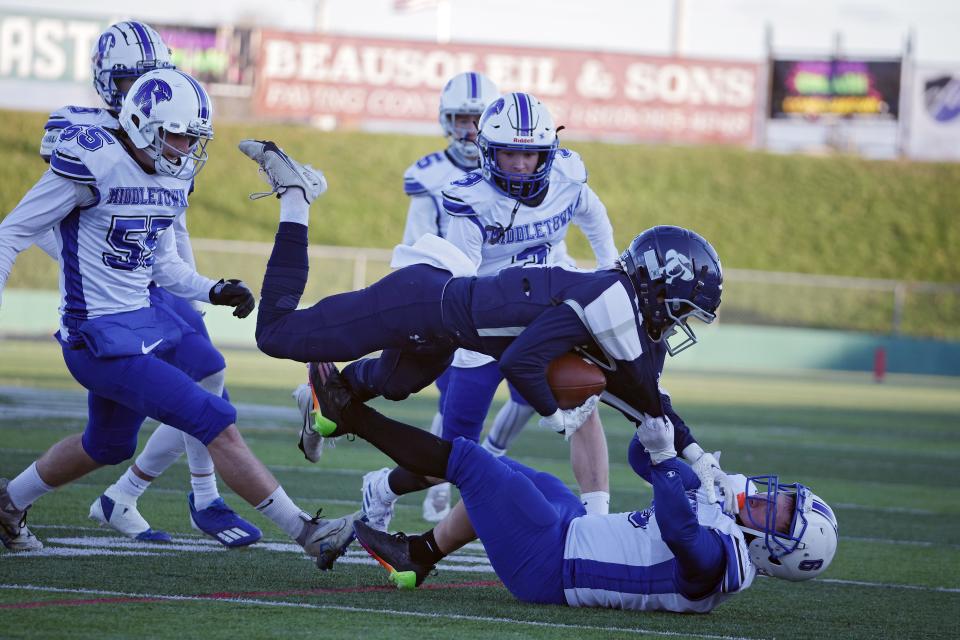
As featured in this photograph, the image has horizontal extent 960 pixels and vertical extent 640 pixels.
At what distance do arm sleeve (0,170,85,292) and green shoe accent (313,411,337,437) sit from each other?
124cm

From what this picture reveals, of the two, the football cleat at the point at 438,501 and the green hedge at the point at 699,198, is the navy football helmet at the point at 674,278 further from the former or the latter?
the green hedge at the point at 699,198

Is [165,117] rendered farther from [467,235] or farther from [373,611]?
[373,611]

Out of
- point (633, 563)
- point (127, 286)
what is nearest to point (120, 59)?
point (127, 286)

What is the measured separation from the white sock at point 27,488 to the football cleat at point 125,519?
0.42 metres

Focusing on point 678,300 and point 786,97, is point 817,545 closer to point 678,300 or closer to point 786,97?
point 678,300

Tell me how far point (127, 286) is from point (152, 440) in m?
1.00

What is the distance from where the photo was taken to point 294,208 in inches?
Result: 210

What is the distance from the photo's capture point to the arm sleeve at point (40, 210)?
198 inches

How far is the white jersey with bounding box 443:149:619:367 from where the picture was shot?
6277mm

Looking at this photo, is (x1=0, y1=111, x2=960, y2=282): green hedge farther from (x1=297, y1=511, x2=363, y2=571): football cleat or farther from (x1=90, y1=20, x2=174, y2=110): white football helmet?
(x1=297, y1=511, x2=363, y2=571): football cleat

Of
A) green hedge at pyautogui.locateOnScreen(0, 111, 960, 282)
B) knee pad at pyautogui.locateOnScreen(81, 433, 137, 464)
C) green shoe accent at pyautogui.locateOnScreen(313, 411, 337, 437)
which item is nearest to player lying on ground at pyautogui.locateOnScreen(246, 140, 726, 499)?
green shoe accent at pyautogui.locateOnScreen(313, 411, 337, 437)

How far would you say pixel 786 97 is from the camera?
31.5 meters

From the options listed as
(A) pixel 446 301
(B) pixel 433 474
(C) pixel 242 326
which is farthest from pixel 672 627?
(C) pixel 242 326

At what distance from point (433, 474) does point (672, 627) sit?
102 centimetres
